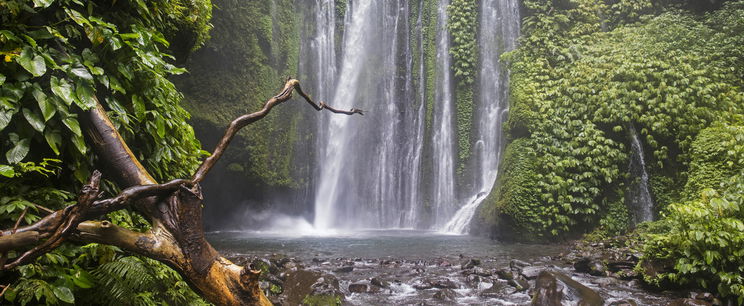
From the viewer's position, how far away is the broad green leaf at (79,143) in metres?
2.24

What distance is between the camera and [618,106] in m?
10.2

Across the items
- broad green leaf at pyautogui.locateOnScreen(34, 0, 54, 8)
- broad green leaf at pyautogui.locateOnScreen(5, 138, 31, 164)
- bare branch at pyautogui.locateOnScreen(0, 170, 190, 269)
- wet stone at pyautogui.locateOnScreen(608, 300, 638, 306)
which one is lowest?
wet stone at pyautogui.locateOnScreen(608, 300, 638, 306)

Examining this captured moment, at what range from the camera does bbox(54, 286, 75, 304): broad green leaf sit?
6.34 feet

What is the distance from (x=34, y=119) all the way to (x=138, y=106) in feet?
2.25

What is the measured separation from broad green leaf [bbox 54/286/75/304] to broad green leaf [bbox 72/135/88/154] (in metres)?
0.70

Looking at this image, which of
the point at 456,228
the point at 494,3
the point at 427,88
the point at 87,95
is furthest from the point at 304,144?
the point at 87,95

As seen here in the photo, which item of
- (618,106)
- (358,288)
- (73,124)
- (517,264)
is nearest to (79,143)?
(73,124)

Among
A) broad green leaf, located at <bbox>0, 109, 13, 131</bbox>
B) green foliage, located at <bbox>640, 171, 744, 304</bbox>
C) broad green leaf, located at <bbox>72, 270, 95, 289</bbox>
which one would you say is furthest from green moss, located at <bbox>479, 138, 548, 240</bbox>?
broad green leaf, located at <bbox>0, 109, 13, 131</bbox>

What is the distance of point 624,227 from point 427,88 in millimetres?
9502

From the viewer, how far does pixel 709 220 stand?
523 centimetres

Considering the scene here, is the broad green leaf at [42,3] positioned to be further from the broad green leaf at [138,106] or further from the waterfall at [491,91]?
the waterfall at [491,91]

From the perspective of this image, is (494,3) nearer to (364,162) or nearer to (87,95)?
(364,162)

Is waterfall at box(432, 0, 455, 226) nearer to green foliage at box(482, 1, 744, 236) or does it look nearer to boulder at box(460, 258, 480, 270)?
green foliage at box(482, 1, 744, 236)

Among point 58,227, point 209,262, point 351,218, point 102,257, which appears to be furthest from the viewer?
point 351,218
